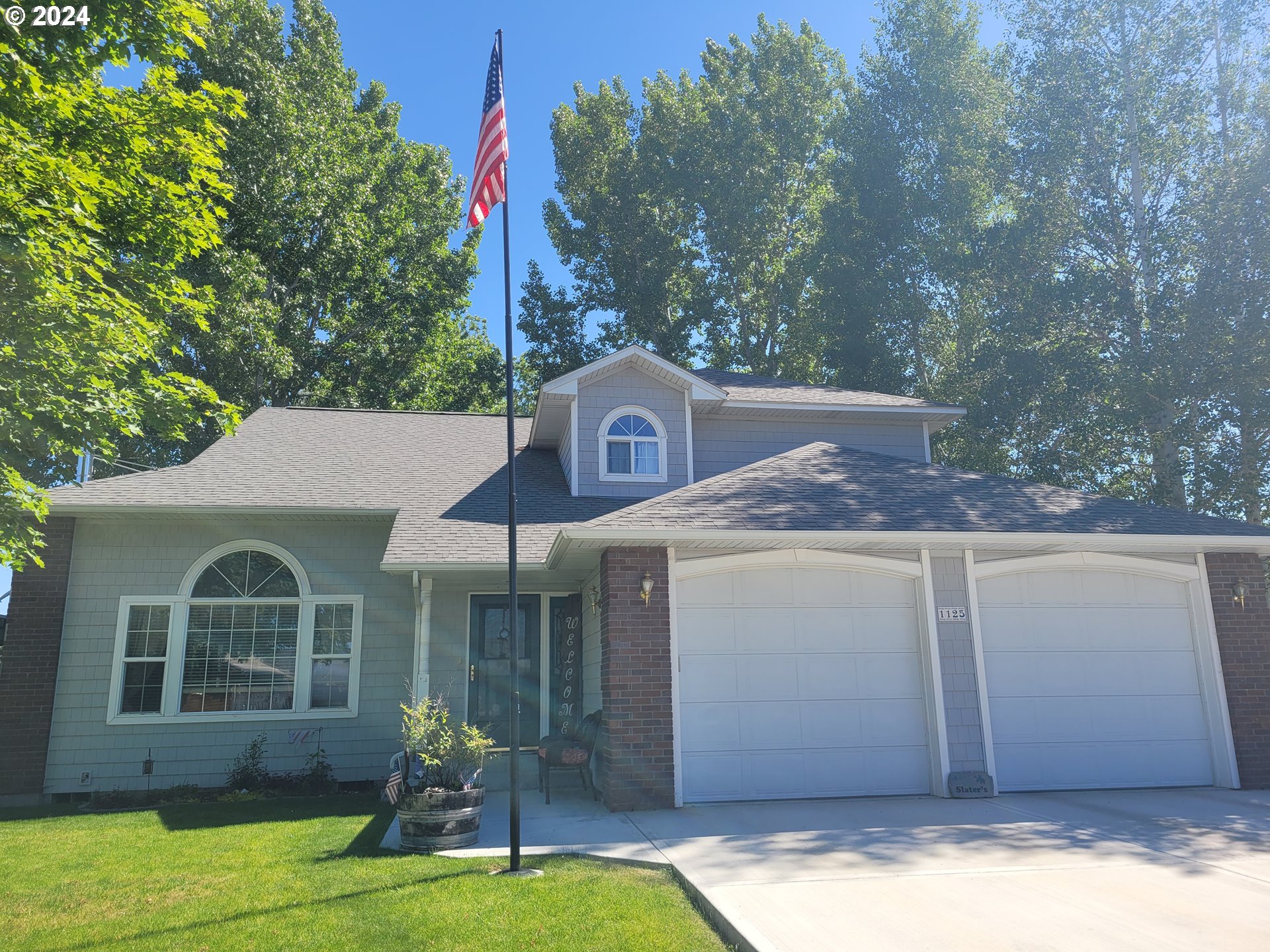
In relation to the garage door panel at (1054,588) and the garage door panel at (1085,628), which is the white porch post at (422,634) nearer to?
the garage door panel at (1085,628)

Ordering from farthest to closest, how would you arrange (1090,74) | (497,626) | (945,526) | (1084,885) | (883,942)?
(1090,74)
(497,626)
(945,526)
(1084,885)
(883,942)

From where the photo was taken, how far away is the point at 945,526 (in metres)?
8.98

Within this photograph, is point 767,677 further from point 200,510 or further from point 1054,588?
Result: point 200,510

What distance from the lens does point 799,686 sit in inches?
354

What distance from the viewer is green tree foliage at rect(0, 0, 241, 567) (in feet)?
23.3

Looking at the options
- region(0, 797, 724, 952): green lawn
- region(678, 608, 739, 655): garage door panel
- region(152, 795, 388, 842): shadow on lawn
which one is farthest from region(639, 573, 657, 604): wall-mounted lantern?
region(152, 795, 388, 842): shadow on lawn

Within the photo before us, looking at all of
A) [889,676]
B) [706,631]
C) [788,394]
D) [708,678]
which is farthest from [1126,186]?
[708,678]

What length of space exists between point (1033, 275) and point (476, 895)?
2012cm

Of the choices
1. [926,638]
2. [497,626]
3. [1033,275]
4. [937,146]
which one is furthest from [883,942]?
[937,146]

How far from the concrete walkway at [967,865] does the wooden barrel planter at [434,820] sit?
0.35 metres

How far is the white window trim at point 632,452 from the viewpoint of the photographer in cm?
1295

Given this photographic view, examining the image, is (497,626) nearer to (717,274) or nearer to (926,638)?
(926,638)

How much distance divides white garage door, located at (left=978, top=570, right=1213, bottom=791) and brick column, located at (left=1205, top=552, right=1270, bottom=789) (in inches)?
11.9

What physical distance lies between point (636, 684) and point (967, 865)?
3.44 m
